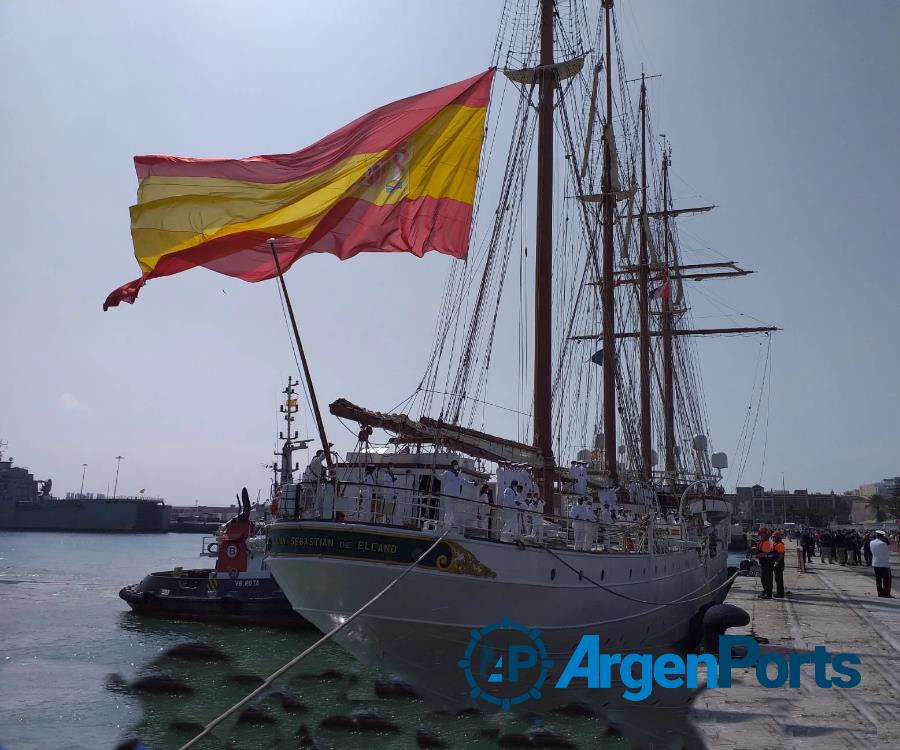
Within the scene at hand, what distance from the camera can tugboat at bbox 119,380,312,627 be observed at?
2989cm

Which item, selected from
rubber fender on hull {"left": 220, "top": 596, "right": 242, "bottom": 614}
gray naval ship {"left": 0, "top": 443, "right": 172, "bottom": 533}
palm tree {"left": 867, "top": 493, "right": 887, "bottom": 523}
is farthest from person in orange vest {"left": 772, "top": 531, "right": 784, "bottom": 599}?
palm tree {"left": 867, "top": 493, "right": 887, "bottom": 523}

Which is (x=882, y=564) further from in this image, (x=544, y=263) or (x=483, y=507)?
(x=483, y=507)

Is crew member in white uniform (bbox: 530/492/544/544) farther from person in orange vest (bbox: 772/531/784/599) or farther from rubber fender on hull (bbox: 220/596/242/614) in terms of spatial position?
rubber fender on hull (bbox: 220/596/242/614)

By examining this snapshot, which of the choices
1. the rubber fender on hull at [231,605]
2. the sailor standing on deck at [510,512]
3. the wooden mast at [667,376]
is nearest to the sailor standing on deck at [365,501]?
the sailor standing on deck at [510,512]

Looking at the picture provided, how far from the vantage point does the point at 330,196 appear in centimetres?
1359

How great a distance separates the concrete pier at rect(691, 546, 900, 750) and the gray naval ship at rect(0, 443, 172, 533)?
131279 millimetres

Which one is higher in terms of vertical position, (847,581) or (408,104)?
(408,104)

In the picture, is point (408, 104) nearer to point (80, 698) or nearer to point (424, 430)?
point (424, 430)

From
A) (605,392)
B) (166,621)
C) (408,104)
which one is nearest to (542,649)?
(408,104)

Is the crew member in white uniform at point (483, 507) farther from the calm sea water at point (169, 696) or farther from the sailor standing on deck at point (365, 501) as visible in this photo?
the calm sea water at point (169, 696)

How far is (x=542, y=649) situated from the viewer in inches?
497

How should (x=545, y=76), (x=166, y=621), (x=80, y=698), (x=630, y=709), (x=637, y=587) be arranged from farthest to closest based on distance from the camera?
(x=166, y=621)
(x=545, y=76)
(x=80, y=698)
(x=637, y=587)
(x=630, y=709)

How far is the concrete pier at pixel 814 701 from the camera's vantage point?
816 cm

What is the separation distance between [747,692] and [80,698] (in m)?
15.9
